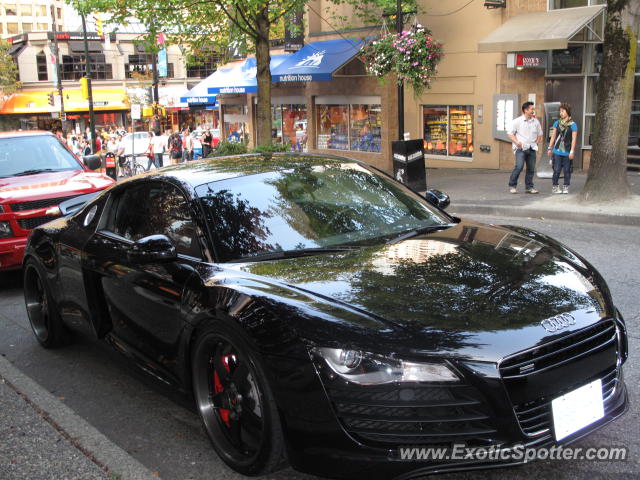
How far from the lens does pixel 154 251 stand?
12.7ft

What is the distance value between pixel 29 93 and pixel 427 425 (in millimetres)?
67473

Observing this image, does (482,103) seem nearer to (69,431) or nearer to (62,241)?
(62,241)

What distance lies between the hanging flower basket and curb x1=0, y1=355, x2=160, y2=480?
13613mm

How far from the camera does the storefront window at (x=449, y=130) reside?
2022 cm

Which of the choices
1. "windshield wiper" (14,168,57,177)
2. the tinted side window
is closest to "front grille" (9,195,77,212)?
"windshield wiper" (14,168,57,177)

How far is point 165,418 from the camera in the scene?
436 cm

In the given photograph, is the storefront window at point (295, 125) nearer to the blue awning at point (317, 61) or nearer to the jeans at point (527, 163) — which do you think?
the blue awning at point (317, 61)

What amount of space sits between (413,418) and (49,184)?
6773mm

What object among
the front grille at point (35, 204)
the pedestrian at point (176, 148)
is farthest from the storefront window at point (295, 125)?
the front grille at point (35, 204)

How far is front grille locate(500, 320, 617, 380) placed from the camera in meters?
2.85

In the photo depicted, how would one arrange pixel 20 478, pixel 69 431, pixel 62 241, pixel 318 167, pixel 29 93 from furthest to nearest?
pixel 29 93
pixel 62 241
pixel 318 167
pixel 69 431
pixel 20 478

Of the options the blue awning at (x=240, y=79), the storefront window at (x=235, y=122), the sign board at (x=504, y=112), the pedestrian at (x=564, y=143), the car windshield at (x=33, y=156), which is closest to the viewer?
the car windshield at (x=33, y=156)

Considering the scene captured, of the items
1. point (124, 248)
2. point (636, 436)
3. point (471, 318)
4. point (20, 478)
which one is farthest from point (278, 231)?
point (636, 436)

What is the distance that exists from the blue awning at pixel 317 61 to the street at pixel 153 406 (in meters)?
15.4
